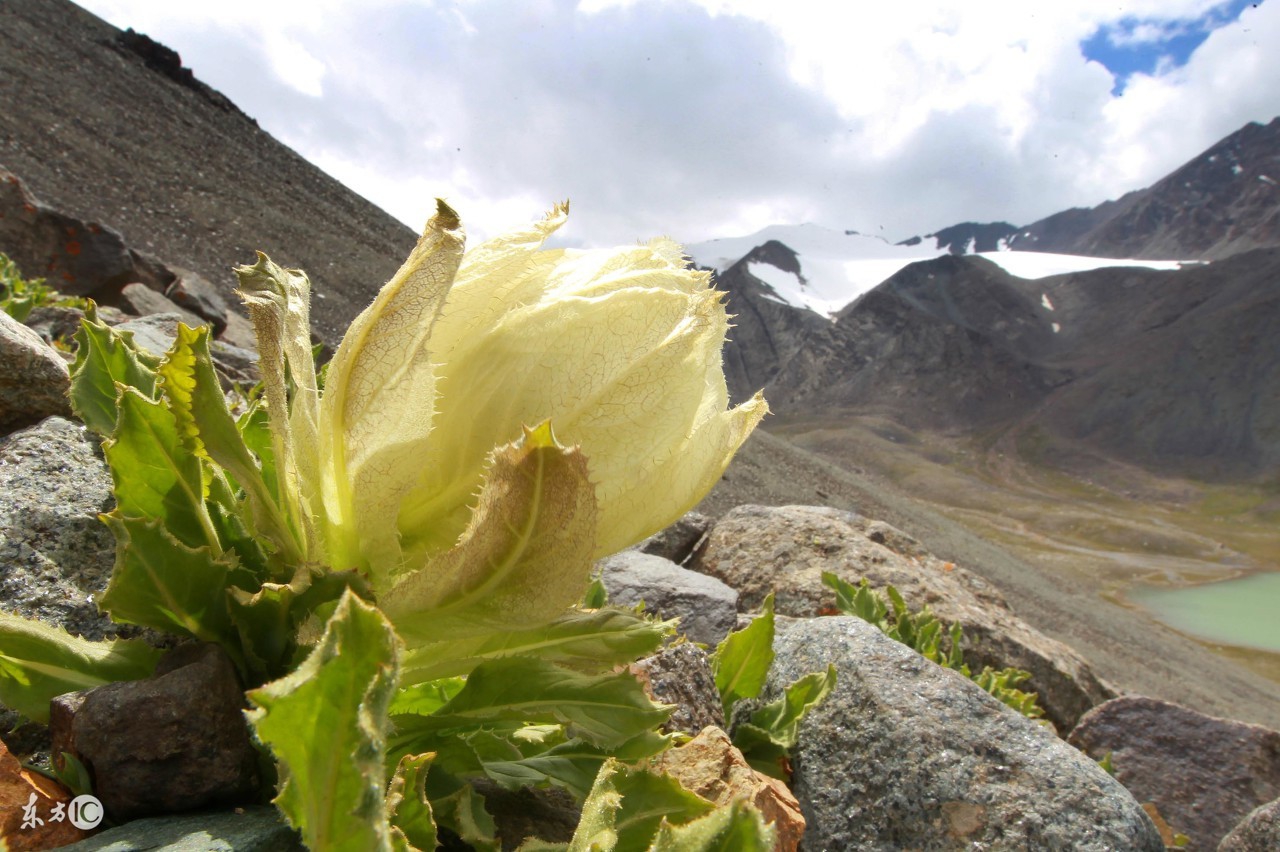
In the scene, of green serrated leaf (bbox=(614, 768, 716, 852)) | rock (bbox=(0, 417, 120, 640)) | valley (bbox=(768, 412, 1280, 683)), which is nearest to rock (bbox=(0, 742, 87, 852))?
rock (bbox=(0, 417, 120, 640))

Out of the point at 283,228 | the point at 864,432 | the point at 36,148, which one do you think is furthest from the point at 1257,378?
the point at 36,148

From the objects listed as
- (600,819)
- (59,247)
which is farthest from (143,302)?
(600,819)

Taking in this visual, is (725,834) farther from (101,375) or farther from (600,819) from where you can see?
(101,375)

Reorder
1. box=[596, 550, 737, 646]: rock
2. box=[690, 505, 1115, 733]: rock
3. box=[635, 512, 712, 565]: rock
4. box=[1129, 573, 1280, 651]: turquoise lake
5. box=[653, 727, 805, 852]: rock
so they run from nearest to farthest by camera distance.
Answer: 1. box=[653, 727, 805, 852]: rock
2. box=[596, 550, 737, 646]: rock
3. box=[690, 505, 1115, 733]: rock
4. box=[635, 512, 712, 565]: rock
5. box=[1129, 573, 1280, 651]: turquoise lake

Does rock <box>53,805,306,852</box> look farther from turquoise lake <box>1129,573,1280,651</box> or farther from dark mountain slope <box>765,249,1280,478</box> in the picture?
dark mountain slope <box>765,249,1280,478</box>

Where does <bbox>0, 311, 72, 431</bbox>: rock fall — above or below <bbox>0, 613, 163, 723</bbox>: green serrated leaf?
above

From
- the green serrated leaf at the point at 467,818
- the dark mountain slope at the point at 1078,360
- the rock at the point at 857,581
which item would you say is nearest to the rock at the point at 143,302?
the rock at the point at 857,581

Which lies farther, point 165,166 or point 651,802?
point 165,166
